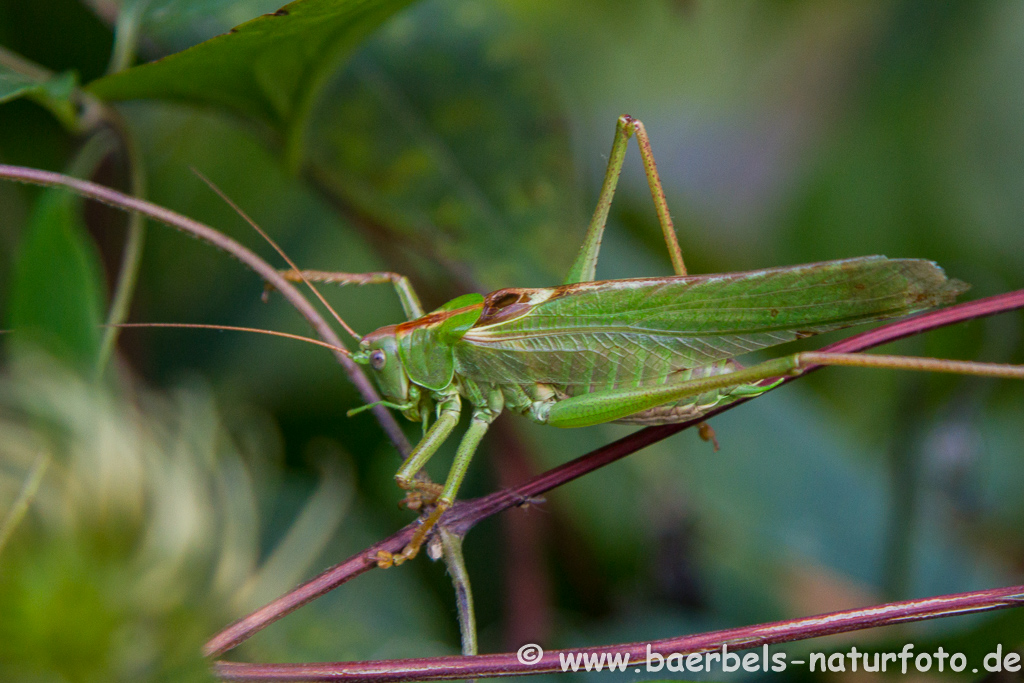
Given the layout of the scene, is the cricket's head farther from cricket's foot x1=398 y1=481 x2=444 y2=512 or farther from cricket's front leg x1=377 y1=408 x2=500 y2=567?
cricket's foot x1=398 y1=481 x2=444 y2=512

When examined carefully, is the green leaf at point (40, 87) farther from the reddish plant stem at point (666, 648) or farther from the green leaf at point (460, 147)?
the reddish plant stem at point (666, 648)

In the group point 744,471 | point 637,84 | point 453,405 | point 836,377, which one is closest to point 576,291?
point 453,405

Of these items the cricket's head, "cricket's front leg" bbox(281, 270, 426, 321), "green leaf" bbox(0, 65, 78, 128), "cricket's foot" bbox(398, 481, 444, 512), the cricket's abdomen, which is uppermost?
"green leaf" bbox(0, 65, 78, 128)

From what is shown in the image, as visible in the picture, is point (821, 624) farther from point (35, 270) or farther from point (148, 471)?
point (35, 270)

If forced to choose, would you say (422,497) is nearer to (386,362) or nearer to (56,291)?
(386,362)

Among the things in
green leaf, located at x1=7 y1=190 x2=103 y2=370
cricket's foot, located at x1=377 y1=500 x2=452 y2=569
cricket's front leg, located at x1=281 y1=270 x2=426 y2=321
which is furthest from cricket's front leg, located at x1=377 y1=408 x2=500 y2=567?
green leaf, located at x1=7 y1=190 x2=103 y2=370
